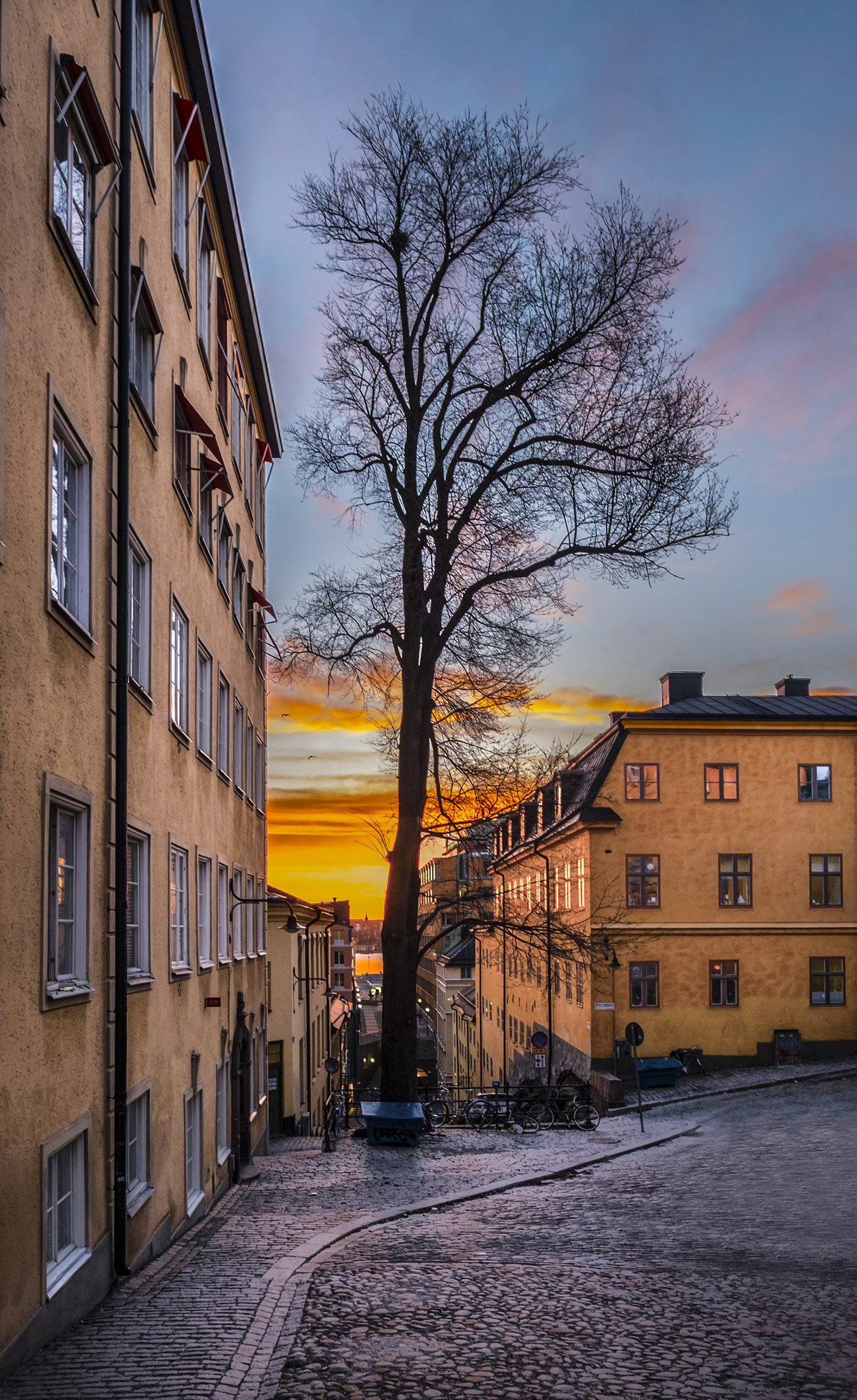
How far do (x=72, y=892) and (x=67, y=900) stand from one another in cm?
17

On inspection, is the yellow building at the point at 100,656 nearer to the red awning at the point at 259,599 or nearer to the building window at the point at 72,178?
the building window at the point at 72,178

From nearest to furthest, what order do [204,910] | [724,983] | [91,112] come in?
[91,112], [204,910], [724,983]

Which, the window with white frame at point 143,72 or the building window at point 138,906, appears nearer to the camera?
the building window at point 138,906

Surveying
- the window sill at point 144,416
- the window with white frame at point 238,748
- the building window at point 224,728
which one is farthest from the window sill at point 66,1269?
the window with white frame at point 238,748

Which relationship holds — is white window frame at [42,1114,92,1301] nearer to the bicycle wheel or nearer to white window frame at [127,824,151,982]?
white window frame at [127,824,151,982]

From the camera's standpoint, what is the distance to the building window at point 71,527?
9422 millimetres

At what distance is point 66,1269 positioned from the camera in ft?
29.5

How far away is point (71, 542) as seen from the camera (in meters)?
9.95

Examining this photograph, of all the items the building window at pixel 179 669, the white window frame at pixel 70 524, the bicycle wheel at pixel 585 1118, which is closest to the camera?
the white window frame at pixel 70 524

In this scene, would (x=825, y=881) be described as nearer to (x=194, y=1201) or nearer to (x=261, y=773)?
(x=261, y=773)

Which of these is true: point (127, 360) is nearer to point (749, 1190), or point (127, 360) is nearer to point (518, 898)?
point (749, 1190)

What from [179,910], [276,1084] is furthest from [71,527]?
[276,1084]

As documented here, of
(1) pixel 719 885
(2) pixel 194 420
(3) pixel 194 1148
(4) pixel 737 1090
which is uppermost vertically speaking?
(2) pixel 194 420

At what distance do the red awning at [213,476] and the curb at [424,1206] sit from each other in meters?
9.52
